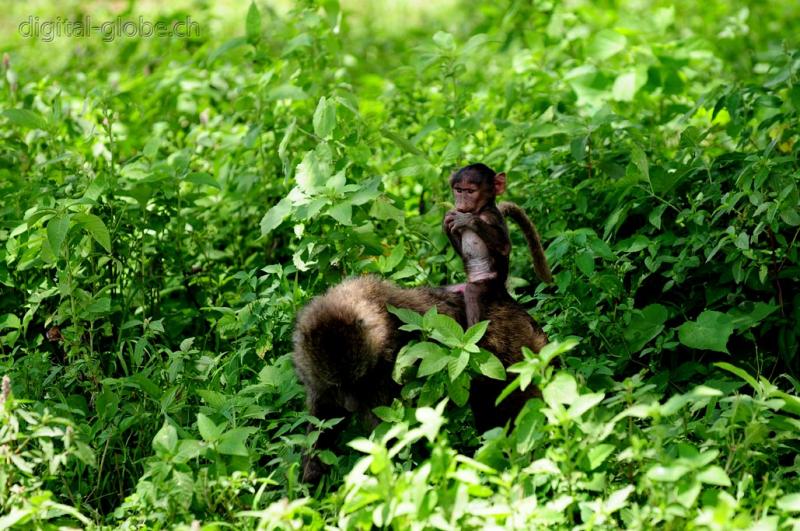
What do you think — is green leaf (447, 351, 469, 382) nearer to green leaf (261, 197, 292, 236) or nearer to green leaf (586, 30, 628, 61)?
green leaf (261, 197, 292, 236)

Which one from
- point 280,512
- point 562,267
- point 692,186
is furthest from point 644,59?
point 280,512

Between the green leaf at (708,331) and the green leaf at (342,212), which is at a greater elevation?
the green leaf at (342,212)

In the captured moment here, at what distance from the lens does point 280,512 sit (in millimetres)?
3516

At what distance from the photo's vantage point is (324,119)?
5016 millimetres

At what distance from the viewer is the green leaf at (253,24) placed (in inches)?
250

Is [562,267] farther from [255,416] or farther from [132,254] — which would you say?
[132,254]

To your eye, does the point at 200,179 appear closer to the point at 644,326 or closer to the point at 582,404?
the point at 644,326

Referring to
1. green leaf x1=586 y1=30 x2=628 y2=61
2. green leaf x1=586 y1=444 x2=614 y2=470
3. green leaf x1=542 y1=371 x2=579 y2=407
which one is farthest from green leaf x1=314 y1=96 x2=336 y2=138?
green leaf x1=586 y1=30 x2=628 y2=61

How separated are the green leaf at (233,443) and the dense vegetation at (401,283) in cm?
1

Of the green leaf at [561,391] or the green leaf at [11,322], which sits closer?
the green leaf at [561,391]

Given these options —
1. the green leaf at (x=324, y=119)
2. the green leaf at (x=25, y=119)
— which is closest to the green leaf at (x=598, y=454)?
the green leaf at (x=324, y=119)

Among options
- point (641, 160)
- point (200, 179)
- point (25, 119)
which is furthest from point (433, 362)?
point (25, 119)

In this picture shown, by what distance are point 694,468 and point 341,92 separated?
3186 millimetres

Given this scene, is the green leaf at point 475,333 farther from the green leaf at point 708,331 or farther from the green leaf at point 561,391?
the green leaf at point 708,331
